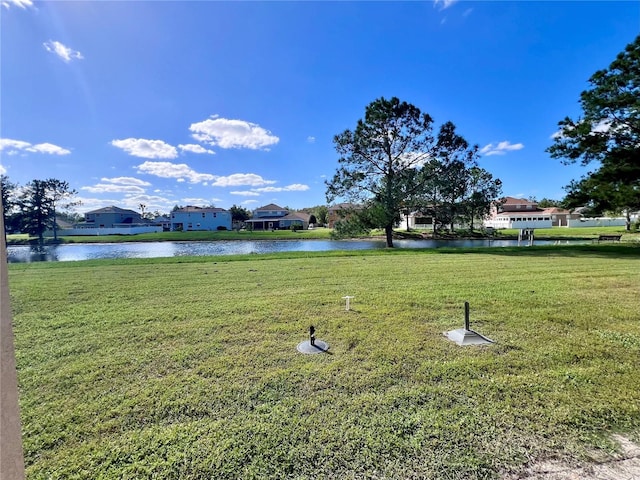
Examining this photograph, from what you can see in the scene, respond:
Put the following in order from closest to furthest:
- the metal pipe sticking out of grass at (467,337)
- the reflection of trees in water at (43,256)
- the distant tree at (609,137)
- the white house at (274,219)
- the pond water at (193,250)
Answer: the metal pipe sticking out of grass at (467,337), the distant tree at (609,137), the reflection of trees in water at (43,256), the pond water at (193,250), the white house at (274,219)

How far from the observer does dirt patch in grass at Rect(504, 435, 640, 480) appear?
1.73 m

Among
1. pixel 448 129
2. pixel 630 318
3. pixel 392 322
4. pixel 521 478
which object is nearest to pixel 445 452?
pixel 521 478

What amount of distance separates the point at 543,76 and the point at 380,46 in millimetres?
9298

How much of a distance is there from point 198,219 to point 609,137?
186ft

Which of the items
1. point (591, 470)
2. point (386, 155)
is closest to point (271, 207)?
point (386, 155)

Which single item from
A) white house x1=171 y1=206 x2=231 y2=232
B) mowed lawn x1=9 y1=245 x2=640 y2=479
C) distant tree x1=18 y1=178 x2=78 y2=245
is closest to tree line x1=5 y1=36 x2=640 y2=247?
mowed lawn x1=9 y1=245 x2=640 y2=479

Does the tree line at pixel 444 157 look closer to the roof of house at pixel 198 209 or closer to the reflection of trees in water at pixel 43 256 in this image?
the reflection of trees in water at pixel 43 256

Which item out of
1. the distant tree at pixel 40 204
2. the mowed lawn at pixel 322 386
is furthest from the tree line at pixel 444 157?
the distant tree at pixel 40 204

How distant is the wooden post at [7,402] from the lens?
102 centimetres

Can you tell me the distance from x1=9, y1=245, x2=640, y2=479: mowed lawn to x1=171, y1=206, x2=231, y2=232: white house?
54.1 metres

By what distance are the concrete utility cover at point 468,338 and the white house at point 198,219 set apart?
189 feet

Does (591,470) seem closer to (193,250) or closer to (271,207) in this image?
(193,250)

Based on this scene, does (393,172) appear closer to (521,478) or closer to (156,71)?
(156,71)

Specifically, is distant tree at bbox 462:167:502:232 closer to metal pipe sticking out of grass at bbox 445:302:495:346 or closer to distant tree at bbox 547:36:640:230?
distant tree at bbox 547:36:640:230
